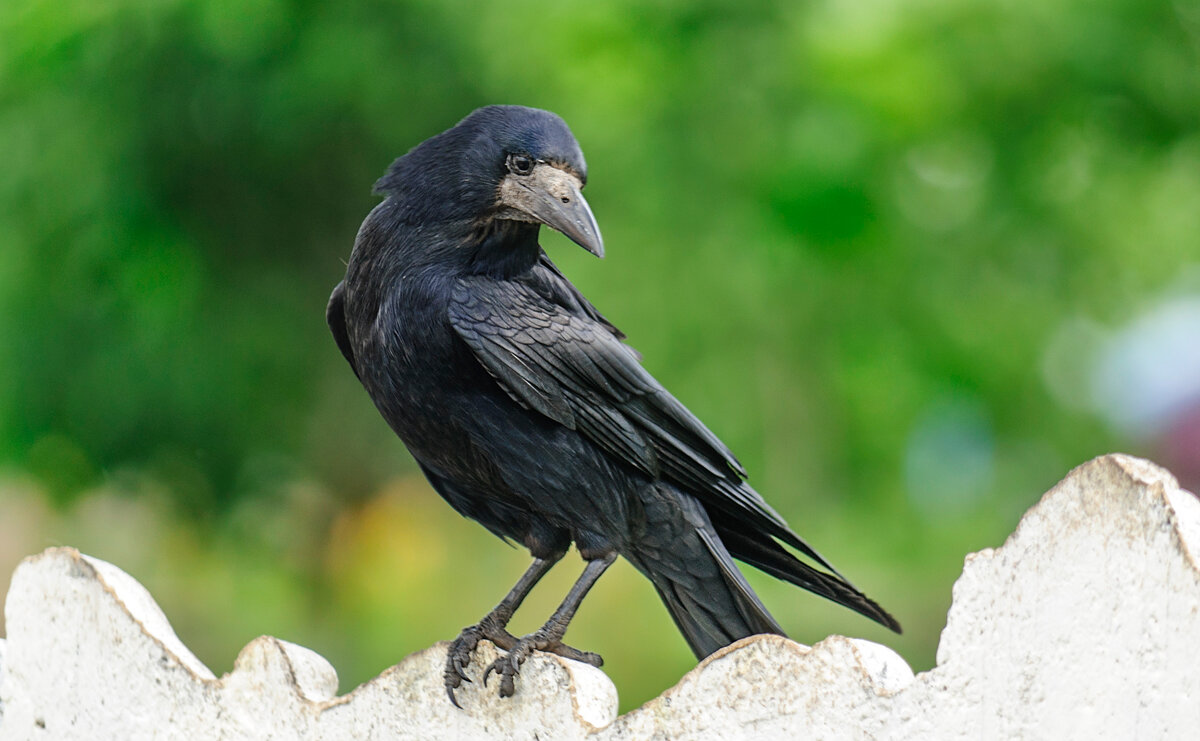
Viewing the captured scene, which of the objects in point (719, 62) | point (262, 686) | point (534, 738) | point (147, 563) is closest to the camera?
point (534, 738)

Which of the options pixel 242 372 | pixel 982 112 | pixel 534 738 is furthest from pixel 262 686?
pixel 982 112

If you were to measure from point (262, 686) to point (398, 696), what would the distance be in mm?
265

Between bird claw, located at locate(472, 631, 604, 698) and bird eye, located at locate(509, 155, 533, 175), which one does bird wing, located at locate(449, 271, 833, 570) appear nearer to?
bird eye, located at locate(509, 155, 533, 175)

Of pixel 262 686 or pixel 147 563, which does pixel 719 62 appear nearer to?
pixel 147 563

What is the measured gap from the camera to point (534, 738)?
197 cm

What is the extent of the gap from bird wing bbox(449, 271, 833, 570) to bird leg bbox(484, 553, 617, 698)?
8.3 inches

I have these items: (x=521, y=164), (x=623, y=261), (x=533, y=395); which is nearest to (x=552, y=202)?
(x=521, y=164)

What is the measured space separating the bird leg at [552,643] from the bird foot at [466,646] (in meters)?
0.02

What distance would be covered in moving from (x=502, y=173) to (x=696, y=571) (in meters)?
0.80

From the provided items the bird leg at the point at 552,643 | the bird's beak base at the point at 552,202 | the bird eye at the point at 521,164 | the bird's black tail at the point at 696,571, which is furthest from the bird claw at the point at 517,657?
the bird eye at the point at 521,164

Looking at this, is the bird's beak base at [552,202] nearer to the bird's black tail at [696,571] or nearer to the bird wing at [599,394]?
the bird wing at [599,394]

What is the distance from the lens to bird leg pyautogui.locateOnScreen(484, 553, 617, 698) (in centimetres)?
203

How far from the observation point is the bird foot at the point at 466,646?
2055 mm

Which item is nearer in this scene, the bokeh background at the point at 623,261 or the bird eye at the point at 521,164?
the bird eye at the point at 521,164
